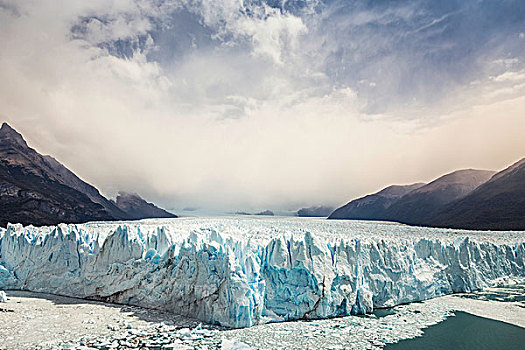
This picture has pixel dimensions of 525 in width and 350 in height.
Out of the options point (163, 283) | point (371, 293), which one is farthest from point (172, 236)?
point (371, 293)

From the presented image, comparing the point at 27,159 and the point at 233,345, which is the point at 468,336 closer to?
the point at 233,345

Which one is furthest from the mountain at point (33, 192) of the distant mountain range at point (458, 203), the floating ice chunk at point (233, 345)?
the distant mountain range at point (458, 203)

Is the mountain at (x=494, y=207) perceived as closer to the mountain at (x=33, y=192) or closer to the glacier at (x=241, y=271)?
Answer: the glacier at (x=241, y=271)

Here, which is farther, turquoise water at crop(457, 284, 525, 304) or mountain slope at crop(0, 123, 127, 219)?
mountain slope at crop(0, 123, 127, 219)

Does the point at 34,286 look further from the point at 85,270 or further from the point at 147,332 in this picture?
the point at 147,332

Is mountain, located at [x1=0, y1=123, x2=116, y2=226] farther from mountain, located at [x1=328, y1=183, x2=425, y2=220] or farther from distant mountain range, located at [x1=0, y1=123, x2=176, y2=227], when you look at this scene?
mountain, located at [x1=328, y1=183, x2=425, y2=220]

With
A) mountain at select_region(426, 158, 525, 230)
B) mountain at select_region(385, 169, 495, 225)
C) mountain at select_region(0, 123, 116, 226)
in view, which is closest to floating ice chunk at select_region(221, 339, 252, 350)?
mountain at select_region(426, 158, 525, 230)
